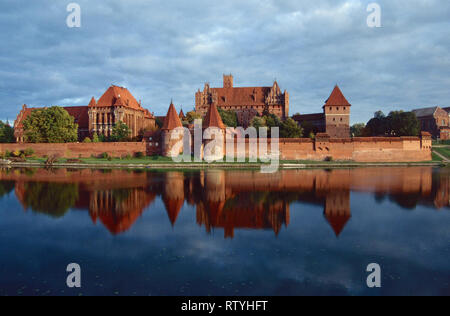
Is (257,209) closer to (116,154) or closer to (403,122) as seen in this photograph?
(116,154)

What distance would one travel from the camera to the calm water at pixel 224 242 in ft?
17.0

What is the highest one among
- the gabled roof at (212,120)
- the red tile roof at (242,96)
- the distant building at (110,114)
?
the red tile roof at (242,96)

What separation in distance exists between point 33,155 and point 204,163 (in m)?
22.2

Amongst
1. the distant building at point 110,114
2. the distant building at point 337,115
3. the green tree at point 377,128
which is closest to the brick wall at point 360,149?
the distant building at point 337,115

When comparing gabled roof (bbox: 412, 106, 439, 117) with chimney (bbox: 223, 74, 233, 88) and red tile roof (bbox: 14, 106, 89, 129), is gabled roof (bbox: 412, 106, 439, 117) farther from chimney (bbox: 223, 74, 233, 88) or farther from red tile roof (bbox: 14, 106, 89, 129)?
red tile roof (bbox: 14, 106, 89, 129)

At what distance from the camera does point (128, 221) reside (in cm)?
908

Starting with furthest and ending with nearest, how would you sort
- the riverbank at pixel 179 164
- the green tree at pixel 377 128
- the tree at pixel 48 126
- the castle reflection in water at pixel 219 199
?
1. the green tree at pixel 377 128
2. the tree at pixel 48 126
3. the riverbank at pixel 179 164
4. the castle reflection in water at pixel 219 199

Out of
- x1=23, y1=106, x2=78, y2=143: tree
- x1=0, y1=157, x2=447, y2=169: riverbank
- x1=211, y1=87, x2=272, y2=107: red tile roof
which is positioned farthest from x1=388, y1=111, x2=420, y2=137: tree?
x1=23, y1=106, x2=78, y2=143: tree

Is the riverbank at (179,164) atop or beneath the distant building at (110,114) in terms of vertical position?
beneath

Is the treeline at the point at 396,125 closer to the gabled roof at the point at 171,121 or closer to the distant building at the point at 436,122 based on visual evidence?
the distant building at the point at 436,122

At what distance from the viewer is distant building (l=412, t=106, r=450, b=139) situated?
50.8m

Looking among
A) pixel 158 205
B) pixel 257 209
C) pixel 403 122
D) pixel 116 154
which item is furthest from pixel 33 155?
pixel 403 122

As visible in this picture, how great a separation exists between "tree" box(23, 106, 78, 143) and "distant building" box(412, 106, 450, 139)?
5462 cm

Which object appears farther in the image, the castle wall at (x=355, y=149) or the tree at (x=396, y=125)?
the tree at (x=396, y=125)
